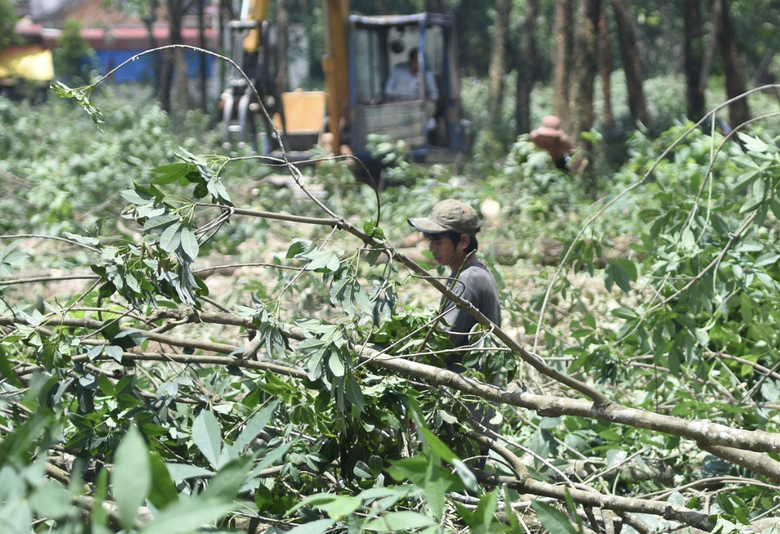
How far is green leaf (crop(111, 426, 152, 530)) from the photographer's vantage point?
98 cm

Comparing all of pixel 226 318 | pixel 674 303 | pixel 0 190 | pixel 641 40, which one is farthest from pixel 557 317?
pixel 641 40

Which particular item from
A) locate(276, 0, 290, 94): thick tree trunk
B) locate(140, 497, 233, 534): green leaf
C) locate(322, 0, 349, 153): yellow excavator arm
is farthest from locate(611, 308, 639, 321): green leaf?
locate(276, 0, 290, 94): thick tree trunk

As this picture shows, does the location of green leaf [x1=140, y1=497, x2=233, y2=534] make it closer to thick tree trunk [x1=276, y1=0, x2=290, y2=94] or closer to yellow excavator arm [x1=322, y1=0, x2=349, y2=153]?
yellow excavator arm [x1=322, y1=0, x2=349, y2=153]

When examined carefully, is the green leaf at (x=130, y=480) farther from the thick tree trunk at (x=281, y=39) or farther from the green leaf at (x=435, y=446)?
the thick tree trunk at (x=281, y=39)

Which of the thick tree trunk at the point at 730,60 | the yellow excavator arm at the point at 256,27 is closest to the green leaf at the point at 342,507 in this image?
the thick tree trunk at the point at 730,60

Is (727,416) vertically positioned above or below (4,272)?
below

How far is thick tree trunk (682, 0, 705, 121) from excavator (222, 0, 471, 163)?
157 inches

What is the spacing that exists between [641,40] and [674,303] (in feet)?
109

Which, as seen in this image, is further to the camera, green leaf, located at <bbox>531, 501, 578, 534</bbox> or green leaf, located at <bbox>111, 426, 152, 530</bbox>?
green leaf, located at <bbox>531, 501, 578, 534</bbox>

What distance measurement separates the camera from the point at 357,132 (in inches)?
542

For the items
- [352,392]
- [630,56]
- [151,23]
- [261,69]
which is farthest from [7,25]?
[352,392]

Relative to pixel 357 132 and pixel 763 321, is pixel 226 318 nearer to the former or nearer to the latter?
pixel 763 321

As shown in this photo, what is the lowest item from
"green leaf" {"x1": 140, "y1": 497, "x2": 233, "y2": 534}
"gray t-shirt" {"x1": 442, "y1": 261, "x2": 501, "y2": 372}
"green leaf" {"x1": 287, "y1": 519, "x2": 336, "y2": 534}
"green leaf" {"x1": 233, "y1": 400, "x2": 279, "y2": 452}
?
"gray t-shirt" {"x1": 442, "y1": 261, "x2": 501, "y2": 372}

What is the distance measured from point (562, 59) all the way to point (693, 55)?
2.78 m
